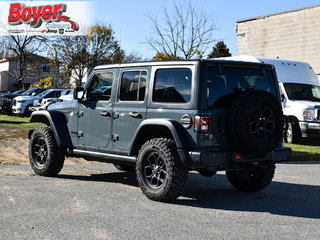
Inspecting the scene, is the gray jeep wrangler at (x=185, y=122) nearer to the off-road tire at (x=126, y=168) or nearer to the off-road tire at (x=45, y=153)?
the off-road tire at (x=45, y=153)

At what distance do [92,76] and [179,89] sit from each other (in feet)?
6.89

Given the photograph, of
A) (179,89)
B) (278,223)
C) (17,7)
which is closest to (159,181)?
(179,89)

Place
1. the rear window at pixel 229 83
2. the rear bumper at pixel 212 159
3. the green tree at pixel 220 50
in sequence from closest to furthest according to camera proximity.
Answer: the rear bumper at pixel 212 159 < the rear window at pixel 229 83 < the green tree at pixel 220 50

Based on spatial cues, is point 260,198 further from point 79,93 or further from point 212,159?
point 79,93

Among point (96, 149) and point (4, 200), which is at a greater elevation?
point (96, 149)

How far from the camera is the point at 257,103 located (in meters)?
6.36

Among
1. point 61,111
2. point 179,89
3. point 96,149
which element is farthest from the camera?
point 61,111

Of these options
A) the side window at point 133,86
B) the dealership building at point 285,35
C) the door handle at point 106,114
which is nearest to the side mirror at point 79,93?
the door handle at point 106,114

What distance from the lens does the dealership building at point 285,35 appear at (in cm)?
2877

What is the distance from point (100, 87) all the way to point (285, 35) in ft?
79.4

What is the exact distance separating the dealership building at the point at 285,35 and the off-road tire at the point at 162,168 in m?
23.5

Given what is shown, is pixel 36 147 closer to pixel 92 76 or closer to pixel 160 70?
pixel 92 76

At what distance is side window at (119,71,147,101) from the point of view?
719 cm

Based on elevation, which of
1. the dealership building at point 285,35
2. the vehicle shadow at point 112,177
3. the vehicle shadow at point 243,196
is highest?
the dealership building at point 285,35
